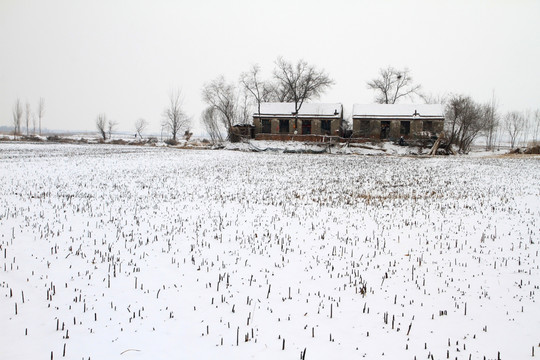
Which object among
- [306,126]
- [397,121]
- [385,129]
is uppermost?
[397,121]

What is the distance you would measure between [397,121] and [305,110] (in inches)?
531

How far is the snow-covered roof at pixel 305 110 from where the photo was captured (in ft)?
165

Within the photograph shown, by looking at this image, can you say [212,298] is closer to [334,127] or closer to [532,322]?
[532,322]

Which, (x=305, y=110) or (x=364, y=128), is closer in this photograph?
(x=364, y=128)

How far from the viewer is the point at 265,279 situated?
5.93 m

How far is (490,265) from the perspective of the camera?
660cm

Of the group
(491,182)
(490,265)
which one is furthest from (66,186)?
(491,182)

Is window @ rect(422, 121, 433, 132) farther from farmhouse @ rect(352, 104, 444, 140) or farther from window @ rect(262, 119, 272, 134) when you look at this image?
window @ rect(262, 119, 272, 134)

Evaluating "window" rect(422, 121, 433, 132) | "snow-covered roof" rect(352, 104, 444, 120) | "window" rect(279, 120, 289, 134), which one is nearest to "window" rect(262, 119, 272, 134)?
"window" rect(279, 120, 289, 134)

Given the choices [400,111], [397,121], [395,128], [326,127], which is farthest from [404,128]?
[326,127]

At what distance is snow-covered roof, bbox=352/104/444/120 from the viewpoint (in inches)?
1900

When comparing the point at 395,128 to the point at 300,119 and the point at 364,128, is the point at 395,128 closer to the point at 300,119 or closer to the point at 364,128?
the point at 364,128

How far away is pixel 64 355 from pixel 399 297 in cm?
466

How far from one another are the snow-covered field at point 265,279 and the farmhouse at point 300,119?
39195mm
